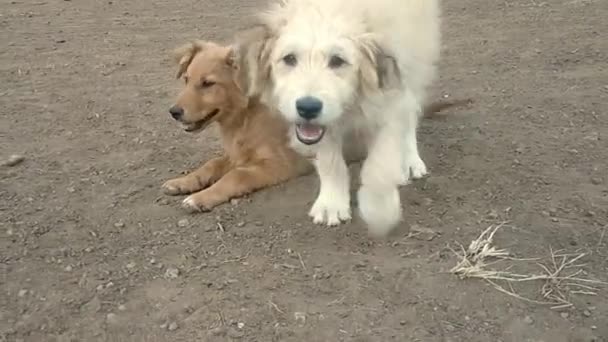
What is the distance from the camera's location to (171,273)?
12.1 ft

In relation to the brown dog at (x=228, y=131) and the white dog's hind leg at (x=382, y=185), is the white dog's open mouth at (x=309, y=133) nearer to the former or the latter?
the white dog's hind leg at (x=382, y=185)

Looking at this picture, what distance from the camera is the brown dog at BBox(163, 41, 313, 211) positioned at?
447cm

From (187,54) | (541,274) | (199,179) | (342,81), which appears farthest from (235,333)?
(187,54)

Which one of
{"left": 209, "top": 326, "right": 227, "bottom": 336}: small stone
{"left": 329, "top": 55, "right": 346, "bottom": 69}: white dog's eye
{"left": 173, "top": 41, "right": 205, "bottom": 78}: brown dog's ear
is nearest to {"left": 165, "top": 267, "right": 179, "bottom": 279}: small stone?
{"left": 209, "top": 326, "right": 227, "bottom": 336}: small stone

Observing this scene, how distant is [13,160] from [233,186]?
1.39 metres

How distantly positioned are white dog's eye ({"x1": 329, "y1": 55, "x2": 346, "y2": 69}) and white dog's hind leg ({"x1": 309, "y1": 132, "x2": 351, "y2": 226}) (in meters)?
0.50

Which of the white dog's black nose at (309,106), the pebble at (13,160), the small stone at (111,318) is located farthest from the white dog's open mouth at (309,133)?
the pebble at (13,160)

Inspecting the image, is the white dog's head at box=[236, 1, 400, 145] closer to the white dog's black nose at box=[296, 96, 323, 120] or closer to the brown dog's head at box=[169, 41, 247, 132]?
the white dog's black nose at box=[296, 96, 323, 120]

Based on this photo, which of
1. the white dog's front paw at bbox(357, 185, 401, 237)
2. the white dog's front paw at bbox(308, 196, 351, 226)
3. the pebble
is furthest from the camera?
the pebble

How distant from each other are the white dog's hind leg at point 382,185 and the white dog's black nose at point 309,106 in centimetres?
50

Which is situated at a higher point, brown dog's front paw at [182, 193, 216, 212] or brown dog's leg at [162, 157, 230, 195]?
brown dog's front paw at [182, 193, 216, 212]

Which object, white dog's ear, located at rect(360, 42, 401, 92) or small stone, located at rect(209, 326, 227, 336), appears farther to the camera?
white dog's ear, located at rect(360, 42, 401, 92)

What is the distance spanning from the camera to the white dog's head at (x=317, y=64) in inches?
145

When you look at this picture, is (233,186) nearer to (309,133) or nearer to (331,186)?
(331,186)
